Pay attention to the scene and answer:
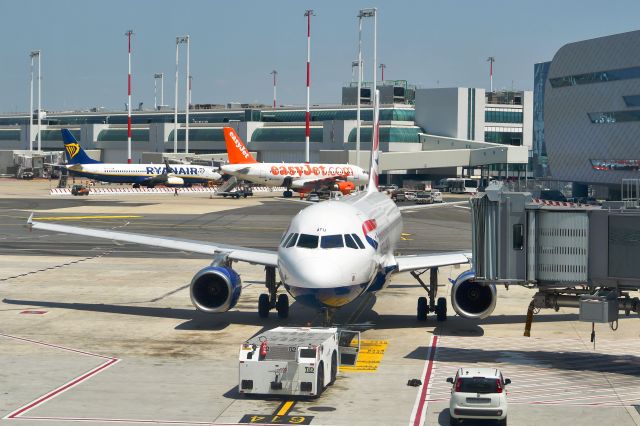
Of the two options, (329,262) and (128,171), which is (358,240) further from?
(128,171)

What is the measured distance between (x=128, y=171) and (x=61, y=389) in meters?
128

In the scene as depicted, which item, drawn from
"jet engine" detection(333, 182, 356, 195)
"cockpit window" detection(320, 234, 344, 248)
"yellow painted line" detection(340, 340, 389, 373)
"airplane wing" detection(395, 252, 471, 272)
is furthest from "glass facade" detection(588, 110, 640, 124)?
"cockpit window" detection(320, 234, 344, 248)

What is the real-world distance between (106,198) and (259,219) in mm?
43937

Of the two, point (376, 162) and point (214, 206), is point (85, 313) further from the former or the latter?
point (214, 206)

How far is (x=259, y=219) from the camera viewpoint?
99.8m

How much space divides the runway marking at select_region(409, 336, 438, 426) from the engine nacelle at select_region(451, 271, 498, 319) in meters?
2.99

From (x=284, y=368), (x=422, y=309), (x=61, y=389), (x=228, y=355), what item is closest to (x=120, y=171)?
(x=422, y=309)

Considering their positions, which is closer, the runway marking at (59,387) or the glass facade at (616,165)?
the runway marking at (59,387)

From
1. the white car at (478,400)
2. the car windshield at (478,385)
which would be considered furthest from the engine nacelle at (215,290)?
the car windshield at (478,385)

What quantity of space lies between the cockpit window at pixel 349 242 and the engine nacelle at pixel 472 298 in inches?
212

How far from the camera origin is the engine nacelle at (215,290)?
38.7 m

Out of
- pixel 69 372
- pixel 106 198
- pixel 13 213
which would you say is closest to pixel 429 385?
pixel 69 372

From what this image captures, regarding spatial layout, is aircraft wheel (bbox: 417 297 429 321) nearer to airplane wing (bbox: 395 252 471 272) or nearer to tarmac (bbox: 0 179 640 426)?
tarmac (bbox: 0 179 640 426)

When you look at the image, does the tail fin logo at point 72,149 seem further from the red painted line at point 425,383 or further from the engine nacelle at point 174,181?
the red painted line at point 425,383
